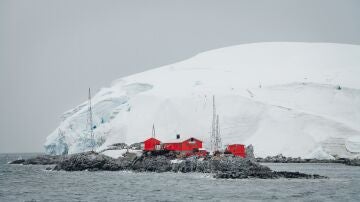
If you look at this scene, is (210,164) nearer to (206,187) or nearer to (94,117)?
(206,187)

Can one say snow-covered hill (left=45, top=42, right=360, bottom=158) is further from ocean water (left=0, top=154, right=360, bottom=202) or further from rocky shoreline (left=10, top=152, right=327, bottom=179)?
ocean water (left=0, top=154, right=360, bottom=202)

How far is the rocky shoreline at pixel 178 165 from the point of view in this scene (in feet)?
141

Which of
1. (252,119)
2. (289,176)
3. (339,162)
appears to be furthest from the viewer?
(252,119)

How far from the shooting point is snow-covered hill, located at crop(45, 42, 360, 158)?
230ft

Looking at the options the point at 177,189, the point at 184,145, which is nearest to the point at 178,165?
the point at 184,145

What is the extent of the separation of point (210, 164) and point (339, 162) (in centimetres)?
2467

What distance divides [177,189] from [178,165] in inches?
609

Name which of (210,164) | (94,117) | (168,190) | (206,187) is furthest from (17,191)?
(94,117)

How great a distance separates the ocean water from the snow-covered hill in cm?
2611

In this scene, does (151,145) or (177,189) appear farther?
(151,145)

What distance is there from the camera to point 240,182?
3931 centimetres

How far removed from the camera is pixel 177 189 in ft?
115

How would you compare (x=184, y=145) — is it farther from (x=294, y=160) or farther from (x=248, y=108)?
(x=248, y=108)

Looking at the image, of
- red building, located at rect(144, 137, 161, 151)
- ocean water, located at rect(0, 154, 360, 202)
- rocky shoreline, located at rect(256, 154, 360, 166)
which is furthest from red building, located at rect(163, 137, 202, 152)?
ocean water, located at rect(0, 154, 360, 202)
